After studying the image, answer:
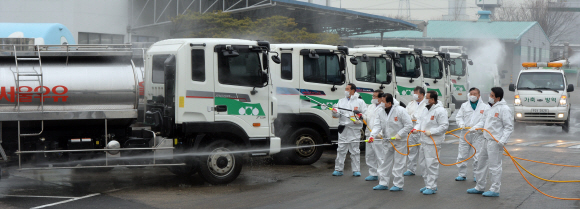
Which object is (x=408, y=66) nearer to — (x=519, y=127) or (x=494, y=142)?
(x=519, y=127)

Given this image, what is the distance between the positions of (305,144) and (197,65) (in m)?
3.83

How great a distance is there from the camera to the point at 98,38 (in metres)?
27.8

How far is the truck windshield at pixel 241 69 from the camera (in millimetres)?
10211

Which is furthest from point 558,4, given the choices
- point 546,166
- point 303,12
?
point 546,166

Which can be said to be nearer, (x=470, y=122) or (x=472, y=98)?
(x=470, y=122)

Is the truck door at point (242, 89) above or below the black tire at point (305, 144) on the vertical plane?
above

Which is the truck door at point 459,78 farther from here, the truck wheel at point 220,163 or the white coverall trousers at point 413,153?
the truck wheel at point 220,163

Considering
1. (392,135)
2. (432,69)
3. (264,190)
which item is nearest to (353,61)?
(392,135)

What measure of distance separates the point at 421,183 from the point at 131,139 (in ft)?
17.2

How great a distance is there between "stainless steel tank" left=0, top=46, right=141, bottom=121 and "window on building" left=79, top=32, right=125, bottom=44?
1784cm

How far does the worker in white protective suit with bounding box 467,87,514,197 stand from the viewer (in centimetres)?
930

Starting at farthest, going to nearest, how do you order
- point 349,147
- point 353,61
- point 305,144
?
point 353,61
point 305,144
point 349,147

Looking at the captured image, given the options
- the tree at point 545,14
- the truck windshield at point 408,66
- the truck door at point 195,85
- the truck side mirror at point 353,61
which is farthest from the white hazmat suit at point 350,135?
the tree at point 545,14

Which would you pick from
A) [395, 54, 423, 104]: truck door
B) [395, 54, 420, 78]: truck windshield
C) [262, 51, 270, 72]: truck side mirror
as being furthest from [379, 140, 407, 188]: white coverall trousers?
[395, 54, 420, 78]: truck windshield
